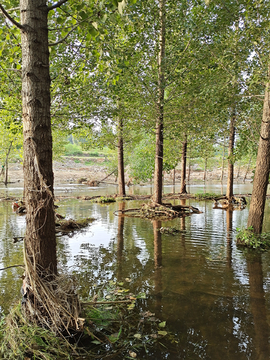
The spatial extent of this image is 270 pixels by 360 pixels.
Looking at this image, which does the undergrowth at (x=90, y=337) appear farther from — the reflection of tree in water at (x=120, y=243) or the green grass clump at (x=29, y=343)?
the reflection of tree in water at (x=120, y=243)

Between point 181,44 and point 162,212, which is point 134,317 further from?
Answer: point 181,44

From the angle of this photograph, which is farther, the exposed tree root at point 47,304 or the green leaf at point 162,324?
the green leaf at point 162,324

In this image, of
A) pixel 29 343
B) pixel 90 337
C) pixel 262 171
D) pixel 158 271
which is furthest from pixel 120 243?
pixel 29 343

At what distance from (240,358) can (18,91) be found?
30.6ft

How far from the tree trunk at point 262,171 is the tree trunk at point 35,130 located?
252 inches

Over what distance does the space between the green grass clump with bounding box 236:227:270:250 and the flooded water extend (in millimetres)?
330

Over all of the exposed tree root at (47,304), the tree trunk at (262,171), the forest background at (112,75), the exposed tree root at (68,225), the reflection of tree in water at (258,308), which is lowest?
the reflection of tree in water at (258,308)

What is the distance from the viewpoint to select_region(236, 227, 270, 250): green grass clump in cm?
774

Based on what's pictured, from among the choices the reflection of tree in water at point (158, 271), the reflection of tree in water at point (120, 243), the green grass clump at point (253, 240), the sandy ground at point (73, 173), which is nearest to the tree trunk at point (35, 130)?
the reflection of tree in water at point (158, 271)

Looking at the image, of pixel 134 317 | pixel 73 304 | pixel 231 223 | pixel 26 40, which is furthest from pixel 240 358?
pixel 231 223

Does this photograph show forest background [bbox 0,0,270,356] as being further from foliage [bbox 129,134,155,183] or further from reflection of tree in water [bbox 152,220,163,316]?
foliage [bbox 129,134,155,183]

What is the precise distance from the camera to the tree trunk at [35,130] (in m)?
3.43

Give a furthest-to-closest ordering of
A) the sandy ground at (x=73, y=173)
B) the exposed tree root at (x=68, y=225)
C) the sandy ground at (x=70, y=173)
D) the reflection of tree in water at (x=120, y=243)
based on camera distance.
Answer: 1. the sandy ground at (x=70, y=173)
2. the sandy ground at (x=73, y=173)
3. the exposed tree root at (x=68, y=225)
4. the reflection of tree in water at (x=120, y=243)

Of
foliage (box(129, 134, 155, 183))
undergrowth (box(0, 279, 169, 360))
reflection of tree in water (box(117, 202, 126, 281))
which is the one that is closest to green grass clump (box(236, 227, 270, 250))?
reflection of tree in water (box(117, 202, 126, 281))
